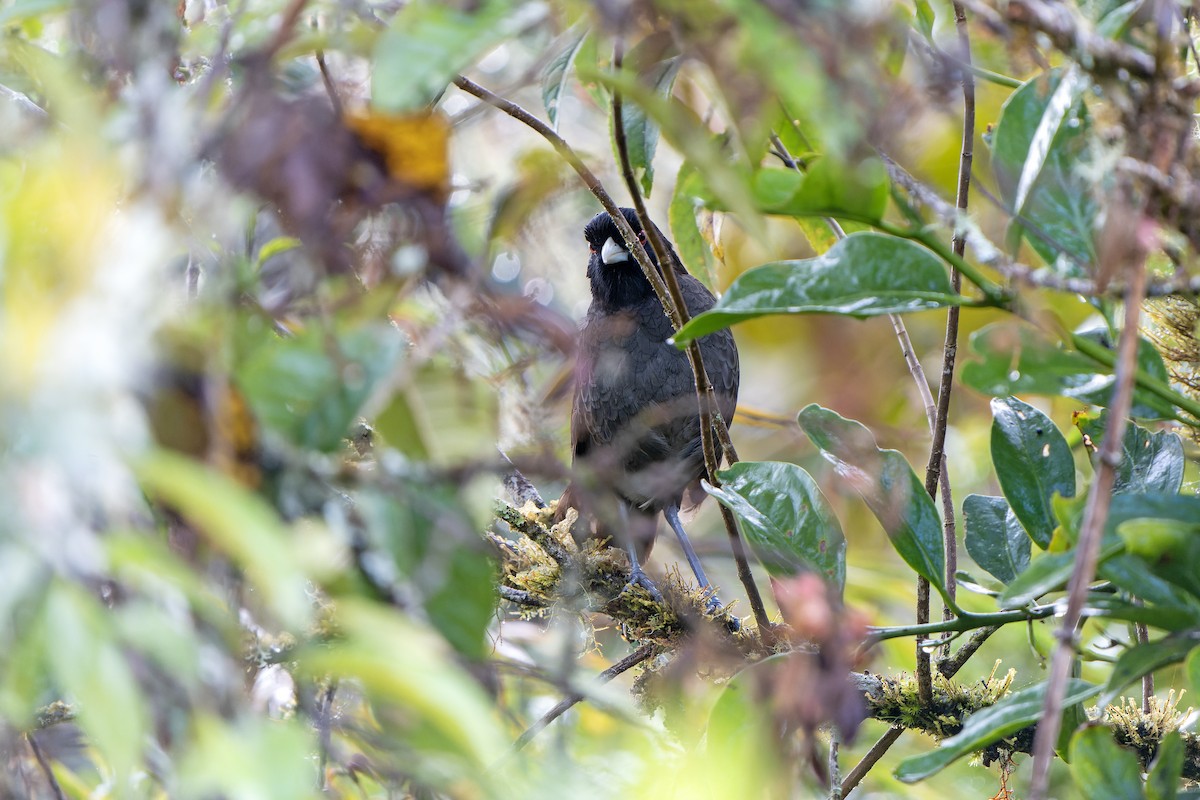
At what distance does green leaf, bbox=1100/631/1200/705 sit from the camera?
3.00 feet

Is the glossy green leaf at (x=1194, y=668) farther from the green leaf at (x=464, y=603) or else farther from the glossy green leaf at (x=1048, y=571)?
the green leaf at (x=464, y=603)

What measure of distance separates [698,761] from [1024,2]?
0.64 metres

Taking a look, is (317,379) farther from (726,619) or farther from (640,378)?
(640,378)

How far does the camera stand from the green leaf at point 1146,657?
0.91 m

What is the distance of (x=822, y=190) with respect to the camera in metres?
0.84

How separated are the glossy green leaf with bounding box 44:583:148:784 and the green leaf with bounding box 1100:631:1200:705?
0.79 metres

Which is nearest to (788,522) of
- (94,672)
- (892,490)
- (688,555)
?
(892,490)

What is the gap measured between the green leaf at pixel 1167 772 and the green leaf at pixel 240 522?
855 millimetres

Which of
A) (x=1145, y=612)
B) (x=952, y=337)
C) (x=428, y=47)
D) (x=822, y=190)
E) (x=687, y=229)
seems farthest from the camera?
(x=952, y=337)

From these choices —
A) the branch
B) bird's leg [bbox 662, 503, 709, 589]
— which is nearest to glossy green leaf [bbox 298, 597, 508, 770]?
the branch

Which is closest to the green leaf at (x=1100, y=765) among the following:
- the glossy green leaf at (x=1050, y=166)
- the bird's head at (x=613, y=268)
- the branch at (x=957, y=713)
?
the glossy green leaf at (x=1050, y=166)

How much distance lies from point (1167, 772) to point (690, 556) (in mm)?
1693

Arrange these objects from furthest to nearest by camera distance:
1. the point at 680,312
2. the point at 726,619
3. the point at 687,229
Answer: the point at 726,619 → the point at 687,229 → the point at 680,312

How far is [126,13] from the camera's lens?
0.68 meters
